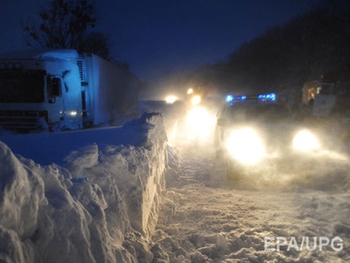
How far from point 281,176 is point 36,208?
4669 mm

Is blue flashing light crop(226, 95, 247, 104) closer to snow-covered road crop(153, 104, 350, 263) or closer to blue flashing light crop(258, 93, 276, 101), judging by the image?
blue flashing light crop(258, 93, 276, 101)

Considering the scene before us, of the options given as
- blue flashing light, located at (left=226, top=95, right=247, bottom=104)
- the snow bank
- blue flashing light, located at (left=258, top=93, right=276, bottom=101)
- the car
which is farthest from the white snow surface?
blue flashing light, located at (left=226, top=95, right=247, bottom=104)

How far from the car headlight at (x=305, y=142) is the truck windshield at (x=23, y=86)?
9.03 metres

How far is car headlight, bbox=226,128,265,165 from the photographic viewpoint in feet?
18.4

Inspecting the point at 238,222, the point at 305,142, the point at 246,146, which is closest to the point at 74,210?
the point at 238,222

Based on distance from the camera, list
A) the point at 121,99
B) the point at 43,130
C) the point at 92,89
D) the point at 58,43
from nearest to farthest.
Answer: the point at 43,130 → the point at 92,89 → the point at 121,99 → the point at 58,43

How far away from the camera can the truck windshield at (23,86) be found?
33.0 ft

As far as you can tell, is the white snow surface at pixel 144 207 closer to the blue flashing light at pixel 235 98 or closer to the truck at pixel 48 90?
the blue flashing light at pixel 235 98

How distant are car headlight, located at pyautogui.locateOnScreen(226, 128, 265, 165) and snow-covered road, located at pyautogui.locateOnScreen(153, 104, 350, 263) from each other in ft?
2.15

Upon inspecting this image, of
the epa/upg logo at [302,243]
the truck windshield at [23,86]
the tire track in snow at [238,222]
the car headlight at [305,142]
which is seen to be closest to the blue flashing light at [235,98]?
the car headlight at [305,142]

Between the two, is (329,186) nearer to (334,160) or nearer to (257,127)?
(334,160)

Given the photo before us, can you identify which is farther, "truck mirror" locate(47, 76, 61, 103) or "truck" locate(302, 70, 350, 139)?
"truck" locate(302, 70, 350, 139)

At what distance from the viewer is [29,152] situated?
11.5 feet

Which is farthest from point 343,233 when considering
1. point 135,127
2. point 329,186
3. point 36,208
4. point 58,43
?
point 58,43
